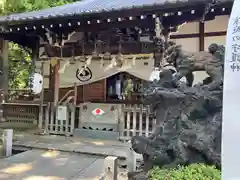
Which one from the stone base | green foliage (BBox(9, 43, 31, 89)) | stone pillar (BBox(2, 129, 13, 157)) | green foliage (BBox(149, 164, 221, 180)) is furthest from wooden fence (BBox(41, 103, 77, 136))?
green foliage (BBox(9, 43, 31, 89))

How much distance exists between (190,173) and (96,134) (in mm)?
5622

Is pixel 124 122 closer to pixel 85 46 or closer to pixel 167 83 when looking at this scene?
pixel 85 46

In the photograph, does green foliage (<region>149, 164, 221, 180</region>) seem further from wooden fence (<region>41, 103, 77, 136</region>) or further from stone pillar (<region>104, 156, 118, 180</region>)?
wooden fence (<region>41, 103, 77, 136</region>)

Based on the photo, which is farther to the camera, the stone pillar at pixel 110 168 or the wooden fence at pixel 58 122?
the wooden fence at pixel 58 122

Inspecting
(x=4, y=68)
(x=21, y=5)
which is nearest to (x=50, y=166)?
(x=4, y=68)

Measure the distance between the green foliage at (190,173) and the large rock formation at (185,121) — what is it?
0.14 meters

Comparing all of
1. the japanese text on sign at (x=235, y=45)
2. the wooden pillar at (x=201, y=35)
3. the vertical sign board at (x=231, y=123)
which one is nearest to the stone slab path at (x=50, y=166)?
the vertical sign board at (x=231, y=123)

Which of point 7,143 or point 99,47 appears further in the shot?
point 99,47

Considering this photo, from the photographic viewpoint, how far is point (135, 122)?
26.5ft

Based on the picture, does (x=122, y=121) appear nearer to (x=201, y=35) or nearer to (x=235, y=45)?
(x=201, y=35)

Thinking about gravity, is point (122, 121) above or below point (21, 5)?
below

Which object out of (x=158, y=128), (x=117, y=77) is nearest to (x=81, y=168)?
(x=158, y=128)

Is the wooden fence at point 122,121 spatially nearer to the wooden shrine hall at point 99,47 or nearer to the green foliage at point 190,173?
the wooden shrine hall at point 99,47

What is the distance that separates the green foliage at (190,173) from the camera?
3082 millimetres
